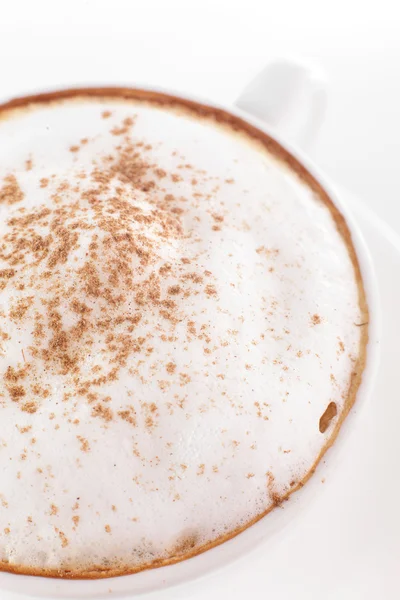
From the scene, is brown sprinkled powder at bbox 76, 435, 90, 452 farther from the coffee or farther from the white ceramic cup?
the white ceramic cup

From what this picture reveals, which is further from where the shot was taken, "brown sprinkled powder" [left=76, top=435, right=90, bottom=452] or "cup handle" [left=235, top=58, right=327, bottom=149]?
"cup handle" [left=235, top=58, right=327, bottom=149]

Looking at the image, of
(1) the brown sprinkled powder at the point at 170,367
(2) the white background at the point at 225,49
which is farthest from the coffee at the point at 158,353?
(2) the white background at the point at 225,49

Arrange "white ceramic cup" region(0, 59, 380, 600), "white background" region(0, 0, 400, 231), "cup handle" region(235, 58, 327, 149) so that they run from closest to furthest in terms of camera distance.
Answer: "white ceramic cup" region(0, 59, 380, 600), "cup handle" region(235, 58, 327, 149), "white background" region(0, 0, 400, 231)

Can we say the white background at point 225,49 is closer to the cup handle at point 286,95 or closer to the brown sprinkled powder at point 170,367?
the cup handle at point 286,95

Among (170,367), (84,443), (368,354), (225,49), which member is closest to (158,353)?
(170,367)

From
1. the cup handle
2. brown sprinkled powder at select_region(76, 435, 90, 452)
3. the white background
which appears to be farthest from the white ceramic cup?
the white background

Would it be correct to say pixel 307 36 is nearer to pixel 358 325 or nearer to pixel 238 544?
pixel 358 325

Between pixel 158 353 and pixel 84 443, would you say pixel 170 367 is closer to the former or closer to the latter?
pixel 158 353
